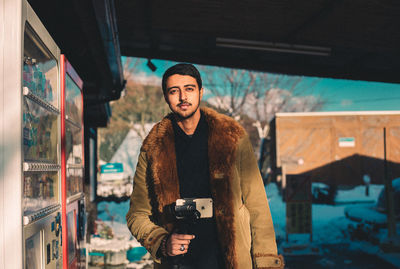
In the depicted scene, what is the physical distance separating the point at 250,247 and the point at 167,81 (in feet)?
3.77

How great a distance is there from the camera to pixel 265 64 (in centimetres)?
717

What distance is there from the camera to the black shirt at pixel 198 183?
2379mm

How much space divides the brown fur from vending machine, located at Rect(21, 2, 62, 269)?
0.69 metres

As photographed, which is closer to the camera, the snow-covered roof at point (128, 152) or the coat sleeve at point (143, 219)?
the coat sleeve at point (143, 219)

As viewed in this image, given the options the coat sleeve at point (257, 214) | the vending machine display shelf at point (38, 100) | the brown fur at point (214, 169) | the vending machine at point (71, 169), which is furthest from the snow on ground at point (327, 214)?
the vending machine display shelf at point (38, 100)

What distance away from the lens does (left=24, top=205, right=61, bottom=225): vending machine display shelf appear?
6.60 ft

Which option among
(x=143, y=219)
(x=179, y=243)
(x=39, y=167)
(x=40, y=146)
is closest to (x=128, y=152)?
(x=40, y=146)

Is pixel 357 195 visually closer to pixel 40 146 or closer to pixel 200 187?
pixel 200 187

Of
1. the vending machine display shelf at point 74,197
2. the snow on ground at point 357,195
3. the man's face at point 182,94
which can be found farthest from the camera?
the snow on ground at point 357,195

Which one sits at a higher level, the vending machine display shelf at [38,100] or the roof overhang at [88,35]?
the roof overhang at [88,35]

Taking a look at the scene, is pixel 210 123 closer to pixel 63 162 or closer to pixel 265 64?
pixel 63 162

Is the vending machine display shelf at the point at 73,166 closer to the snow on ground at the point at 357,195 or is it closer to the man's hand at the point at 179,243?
the man's hand at the point at 179,243

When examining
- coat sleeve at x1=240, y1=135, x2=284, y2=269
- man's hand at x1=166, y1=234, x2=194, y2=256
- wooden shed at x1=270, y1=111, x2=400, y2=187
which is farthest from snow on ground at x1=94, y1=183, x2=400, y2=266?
man's hand at x1=166, y1=234, x2=194, y2=256

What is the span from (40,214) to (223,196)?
3.58 feet
